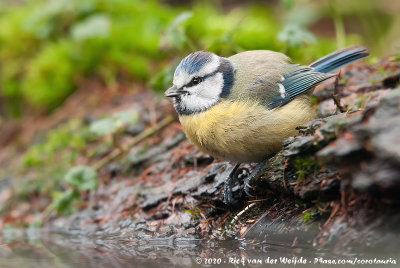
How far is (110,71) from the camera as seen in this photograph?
617 centimetres

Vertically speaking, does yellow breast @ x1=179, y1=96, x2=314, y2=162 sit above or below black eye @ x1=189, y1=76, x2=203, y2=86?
below

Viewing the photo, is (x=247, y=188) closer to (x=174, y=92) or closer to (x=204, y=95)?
(x=204, y=95)

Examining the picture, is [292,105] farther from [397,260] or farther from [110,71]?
[110,71]

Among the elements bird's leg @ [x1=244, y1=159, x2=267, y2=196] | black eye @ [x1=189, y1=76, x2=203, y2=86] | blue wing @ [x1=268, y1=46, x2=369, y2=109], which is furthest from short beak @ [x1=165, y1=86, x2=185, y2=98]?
bird's leg @ [x1=244, y1=159, x2=267, y2=196]

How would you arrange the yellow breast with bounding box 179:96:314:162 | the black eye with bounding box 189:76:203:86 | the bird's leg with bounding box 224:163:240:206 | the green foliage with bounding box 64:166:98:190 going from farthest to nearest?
the green foliage with bounding box 64:166:98:190 → the black eye with bounding box 189:76:203:86 → the bird's leg with bounding box 224:163:240:206 → the yellow breast with bounding box 179:96:314:162

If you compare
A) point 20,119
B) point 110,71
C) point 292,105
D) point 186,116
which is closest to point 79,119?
point 110,71

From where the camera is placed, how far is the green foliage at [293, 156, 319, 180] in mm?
2648

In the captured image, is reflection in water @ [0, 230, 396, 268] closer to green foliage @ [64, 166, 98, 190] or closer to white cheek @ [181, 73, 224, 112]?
green foliage @ [64, 166, 98, 190]

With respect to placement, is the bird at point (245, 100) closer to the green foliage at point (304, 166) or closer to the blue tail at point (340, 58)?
the blue tail at point (340, 58)

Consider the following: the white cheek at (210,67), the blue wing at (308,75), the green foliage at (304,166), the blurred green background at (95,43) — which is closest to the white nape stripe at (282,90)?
the blue wing at (308,75)

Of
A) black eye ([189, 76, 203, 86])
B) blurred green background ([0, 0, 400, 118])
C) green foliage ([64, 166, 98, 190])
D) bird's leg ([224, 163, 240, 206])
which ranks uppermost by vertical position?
blurred green background ([0, 0, 400, 118])

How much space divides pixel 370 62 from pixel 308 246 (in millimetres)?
2635

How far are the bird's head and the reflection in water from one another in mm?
992

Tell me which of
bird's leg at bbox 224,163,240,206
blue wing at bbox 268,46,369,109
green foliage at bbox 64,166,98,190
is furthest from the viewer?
green foliage at bbox 64,166,98,190
